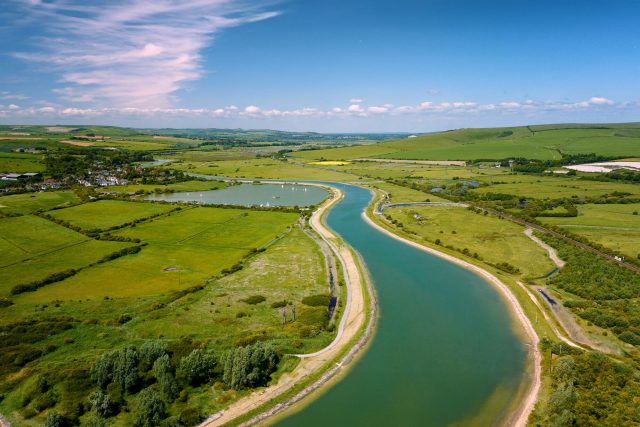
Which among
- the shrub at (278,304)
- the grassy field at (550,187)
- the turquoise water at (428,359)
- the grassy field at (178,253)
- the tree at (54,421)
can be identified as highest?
the grassy field at (550,187)

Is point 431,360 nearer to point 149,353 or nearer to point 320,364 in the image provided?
point 320,364

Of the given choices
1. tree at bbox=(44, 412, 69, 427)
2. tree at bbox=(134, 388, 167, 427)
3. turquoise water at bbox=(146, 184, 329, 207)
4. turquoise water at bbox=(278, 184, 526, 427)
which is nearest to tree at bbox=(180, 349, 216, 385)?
tree at bbox=(134, 388, 167, 427)

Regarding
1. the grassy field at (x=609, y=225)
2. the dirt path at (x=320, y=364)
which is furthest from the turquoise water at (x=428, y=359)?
the grassy field at (x=609, y=225)

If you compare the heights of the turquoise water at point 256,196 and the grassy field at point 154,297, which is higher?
the turquoise water at point 256,196

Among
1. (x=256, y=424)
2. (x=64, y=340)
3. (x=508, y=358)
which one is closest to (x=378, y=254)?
(x=508, y=358)

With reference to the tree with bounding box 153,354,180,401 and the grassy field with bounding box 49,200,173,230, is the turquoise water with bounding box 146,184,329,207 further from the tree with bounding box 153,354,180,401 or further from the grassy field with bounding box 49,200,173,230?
the tree with bounding box 153,354,180,401

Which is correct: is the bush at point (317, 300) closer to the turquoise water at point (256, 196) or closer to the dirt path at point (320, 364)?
the dirt path at point (320, 364)

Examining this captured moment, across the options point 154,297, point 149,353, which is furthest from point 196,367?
point 154,297
